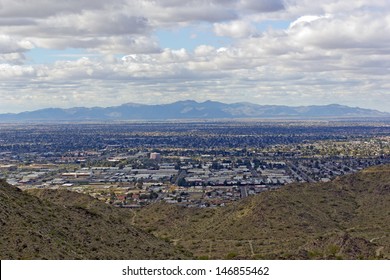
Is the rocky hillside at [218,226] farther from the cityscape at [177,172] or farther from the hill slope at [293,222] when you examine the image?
the cityscape at [177,172]

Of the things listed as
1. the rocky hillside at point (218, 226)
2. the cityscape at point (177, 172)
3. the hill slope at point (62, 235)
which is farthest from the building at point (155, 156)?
the hill slope at point (62, 235)

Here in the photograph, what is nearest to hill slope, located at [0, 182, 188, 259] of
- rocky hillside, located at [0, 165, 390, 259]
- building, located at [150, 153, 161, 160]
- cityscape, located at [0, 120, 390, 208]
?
rocky hillside, located at [0, 165, 390, 259]

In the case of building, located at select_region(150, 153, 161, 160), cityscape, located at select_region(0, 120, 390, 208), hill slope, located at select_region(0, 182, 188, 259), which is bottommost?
cityscape, located at select_region(0, 120, 390, 208)

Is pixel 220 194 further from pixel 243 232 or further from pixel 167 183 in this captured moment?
pixel 243 232

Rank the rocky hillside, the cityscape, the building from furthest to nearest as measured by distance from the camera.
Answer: the building
the cityscape
the rocky hillside

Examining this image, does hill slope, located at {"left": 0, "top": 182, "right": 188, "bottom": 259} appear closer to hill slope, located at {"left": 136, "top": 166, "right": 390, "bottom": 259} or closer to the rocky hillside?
the rocky hillside

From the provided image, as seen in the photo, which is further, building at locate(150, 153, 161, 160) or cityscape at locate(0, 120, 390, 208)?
building at locate(150, 153, 161, 160)

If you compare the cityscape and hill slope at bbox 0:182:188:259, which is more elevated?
hill slope at bbox 0:182:188:259
